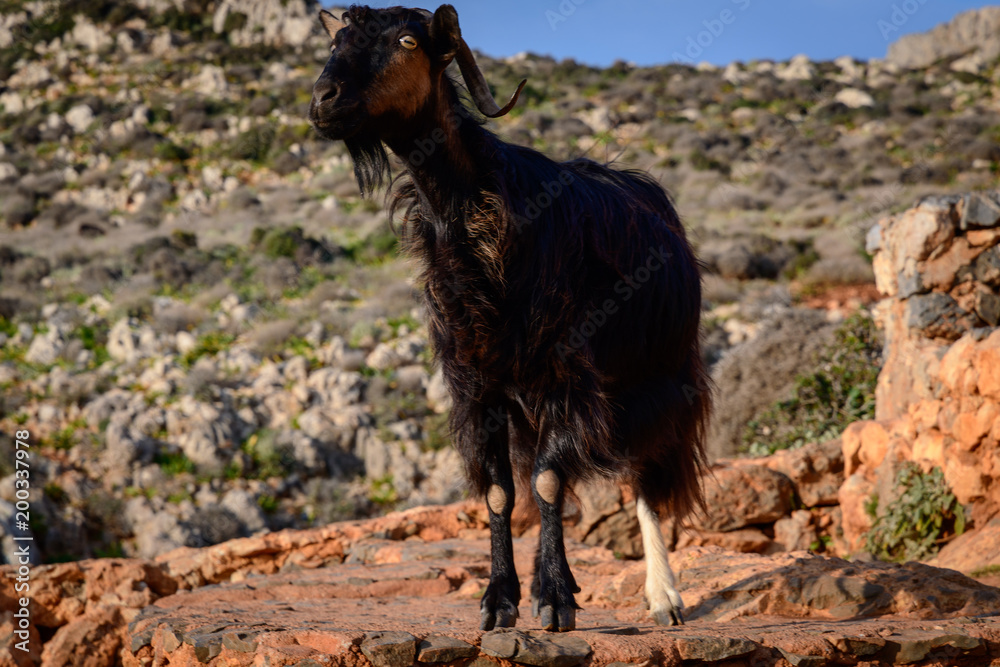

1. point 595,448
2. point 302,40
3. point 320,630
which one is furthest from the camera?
point 302,40

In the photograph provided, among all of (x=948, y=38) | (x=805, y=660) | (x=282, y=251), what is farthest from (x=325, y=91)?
(x=948, y=38)

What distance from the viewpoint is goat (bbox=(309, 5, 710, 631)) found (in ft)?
12.0

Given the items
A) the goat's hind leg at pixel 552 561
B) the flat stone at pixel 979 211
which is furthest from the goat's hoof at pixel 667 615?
the flat stone at pixel 979 211

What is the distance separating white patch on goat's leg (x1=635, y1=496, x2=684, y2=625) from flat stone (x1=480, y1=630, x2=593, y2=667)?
3.58 ft

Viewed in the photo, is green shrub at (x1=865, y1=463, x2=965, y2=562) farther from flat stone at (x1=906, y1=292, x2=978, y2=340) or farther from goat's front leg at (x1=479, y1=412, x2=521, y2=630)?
goat's front leg at (x1=479, y1=412, x2=521, y2=630)

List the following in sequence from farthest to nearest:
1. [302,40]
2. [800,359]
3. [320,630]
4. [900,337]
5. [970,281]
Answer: [302,40], [800,359], [900,337], [970,281], [320,630]

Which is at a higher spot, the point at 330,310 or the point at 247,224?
the point at 247,224

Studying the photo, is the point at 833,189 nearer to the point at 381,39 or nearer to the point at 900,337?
the point at 900,337

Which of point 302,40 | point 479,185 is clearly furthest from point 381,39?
point 302,40

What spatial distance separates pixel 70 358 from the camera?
16.1m

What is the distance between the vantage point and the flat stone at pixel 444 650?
128 inches

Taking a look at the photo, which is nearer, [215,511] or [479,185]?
[479,185]

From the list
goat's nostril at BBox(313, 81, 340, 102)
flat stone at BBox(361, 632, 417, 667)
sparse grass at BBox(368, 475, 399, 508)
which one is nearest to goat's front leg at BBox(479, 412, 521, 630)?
flat stone at BBox(361, 632, 417, 667)

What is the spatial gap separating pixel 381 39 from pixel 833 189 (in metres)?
27.3
